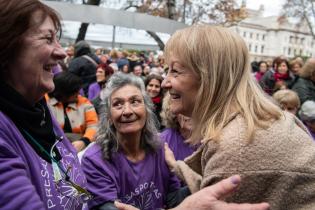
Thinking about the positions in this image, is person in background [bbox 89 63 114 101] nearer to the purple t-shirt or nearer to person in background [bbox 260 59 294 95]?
person in background [bbox 260 59 294 95]

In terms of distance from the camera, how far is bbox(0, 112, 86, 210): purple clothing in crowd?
1199 millimetres

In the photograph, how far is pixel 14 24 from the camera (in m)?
1.54

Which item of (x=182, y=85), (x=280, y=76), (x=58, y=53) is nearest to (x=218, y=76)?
(x=182, y=85)

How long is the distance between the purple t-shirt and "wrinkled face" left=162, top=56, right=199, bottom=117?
886 millimetres

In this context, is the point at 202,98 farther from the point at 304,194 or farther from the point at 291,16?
the point at 291,16

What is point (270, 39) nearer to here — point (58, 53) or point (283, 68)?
point (283, 68)

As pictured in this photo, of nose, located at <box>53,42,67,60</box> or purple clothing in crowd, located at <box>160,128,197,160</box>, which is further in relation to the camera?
purple clothing in crowd, located at <box>160,128,197,160</box>

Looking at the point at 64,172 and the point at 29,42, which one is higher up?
the point at 29,42

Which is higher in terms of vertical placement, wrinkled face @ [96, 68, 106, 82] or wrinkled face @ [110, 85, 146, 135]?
wrinkled face @ [110, 85, 146, 135]

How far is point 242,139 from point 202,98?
322 millimetres

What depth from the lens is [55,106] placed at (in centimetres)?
391

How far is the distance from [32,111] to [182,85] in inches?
25.0

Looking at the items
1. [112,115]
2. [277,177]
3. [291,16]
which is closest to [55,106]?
[112,115]

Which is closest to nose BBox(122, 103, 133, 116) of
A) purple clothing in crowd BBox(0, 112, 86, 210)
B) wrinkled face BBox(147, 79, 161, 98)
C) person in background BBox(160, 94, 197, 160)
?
person in background BBox(160, 94, 197, 160)
